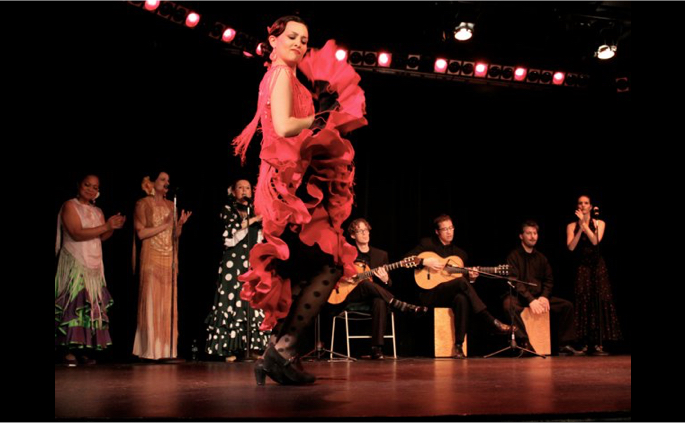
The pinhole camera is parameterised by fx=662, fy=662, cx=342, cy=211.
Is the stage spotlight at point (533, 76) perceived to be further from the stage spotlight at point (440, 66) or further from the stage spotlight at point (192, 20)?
the stage spotlight at point (192, 20)

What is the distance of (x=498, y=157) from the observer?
8172 mm

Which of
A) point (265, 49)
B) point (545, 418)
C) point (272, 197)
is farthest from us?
point (265, 49)

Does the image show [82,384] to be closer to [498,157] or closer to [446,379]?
[446,379]

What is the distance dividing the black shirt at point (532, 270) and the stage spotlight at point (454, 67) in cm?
209

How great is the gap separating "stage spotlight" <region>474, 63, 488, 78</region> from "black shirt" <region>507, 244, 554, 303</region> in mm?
1957

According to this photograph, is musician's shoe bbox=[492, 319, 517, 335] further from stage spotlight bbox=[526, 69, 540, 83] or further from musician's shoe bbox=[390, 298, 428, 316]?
stage spotlight bbox=[526, 69, 540, 83]

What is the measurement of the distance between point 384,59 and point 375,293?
235cm

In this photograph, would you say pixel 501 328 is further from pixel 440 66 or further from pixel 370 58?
pixel 370 58

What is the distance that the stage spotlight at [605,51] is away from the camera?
6531 millimetres

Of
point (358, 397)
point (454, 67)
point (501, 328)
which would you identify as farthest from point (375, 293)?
point (358, 397)

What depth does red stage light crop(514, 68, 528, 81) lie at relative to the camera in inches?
277

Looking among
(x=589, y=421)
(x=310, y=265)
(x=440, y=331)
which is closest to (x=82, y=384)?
(x=310, y=265)

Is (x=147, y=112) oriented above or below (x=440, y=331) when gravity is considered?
above
